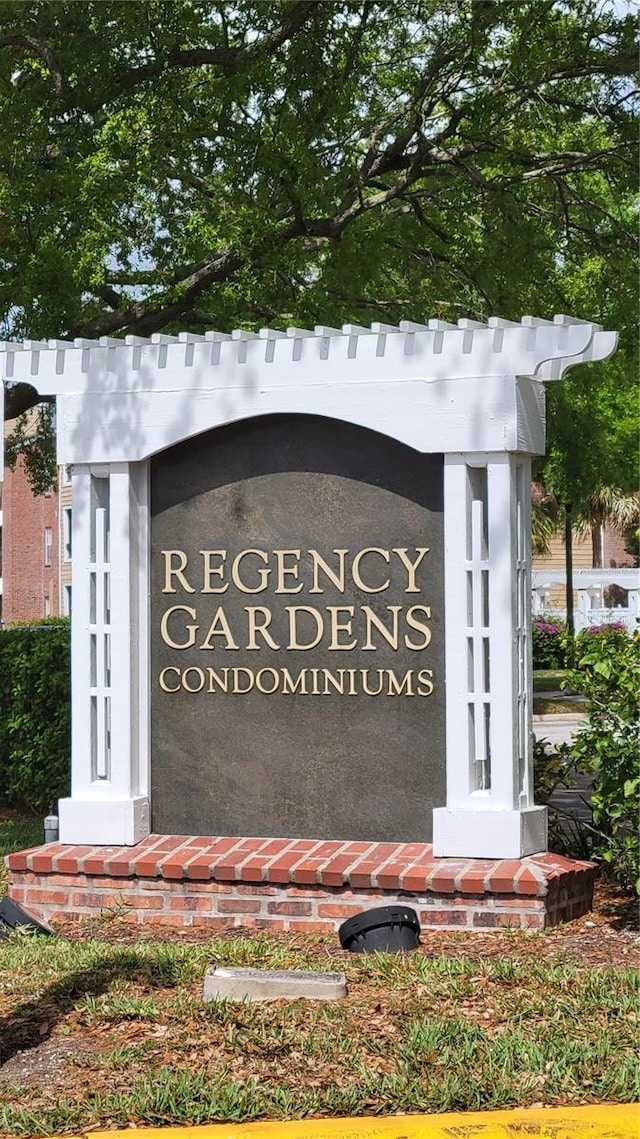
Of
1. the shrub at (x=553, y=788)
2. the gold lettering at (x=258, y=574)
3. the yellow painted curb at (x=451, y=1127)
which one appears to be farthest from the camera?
the shrub at (x=553, y=788)

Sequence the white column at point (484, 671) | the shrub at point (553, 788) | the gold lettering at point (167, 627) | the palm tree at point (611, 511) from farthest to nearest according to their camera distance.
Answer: the palm tree at point (611, 511) → the shrub at point (553, 788) → the gold lettering at point (167, 627) → the white column at point (484, 671)

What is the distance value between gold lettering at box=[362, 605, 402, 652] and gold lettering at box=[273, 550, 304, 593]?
44cm

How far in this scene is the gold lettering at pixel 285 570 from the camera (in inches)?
323

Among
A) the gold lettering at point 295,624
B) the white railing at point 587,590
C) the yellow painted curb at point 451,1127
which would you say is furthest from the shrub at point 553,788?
the white railing at point 587,590

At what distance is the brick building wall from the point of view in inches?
1955

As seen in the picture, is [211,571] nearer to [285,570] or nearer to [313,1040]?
[285,570]

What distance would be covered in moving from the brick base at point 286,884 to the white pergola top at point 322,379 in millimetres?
2181

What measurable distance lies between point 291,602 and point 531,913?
216 centimetres

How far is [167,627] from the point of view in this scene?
8445mm

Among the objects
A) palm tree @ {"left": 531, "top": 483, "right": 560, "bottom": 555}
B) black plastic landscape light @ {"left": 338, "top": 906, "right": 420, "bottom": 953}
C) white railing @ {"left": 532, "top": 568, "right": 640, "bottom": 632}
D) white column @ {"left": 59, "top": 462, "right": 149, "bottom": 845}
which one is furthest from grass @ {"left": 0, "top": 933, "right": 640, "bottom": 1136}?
palm tree @ {"left": 531, "top": 483, "right": 560, "bottom": 555}

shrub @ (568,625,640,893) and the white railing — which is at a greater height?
the white railing

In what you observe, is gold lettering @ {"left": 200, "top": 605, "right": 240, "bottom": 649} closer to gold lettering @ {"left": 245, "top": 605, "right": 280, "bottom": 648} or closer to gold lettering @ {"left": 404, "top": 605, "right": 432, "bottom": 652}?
gold lettering @ {"left": 245, "top": 605, "right": 280, "bottom": 648}

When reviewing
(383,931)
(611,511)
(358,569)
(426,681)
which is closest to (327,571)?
(358,569)

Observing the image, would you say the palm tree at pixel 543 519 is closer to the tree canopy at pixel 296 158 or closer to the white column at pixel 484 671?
the tree canopy at pixel 296 158
